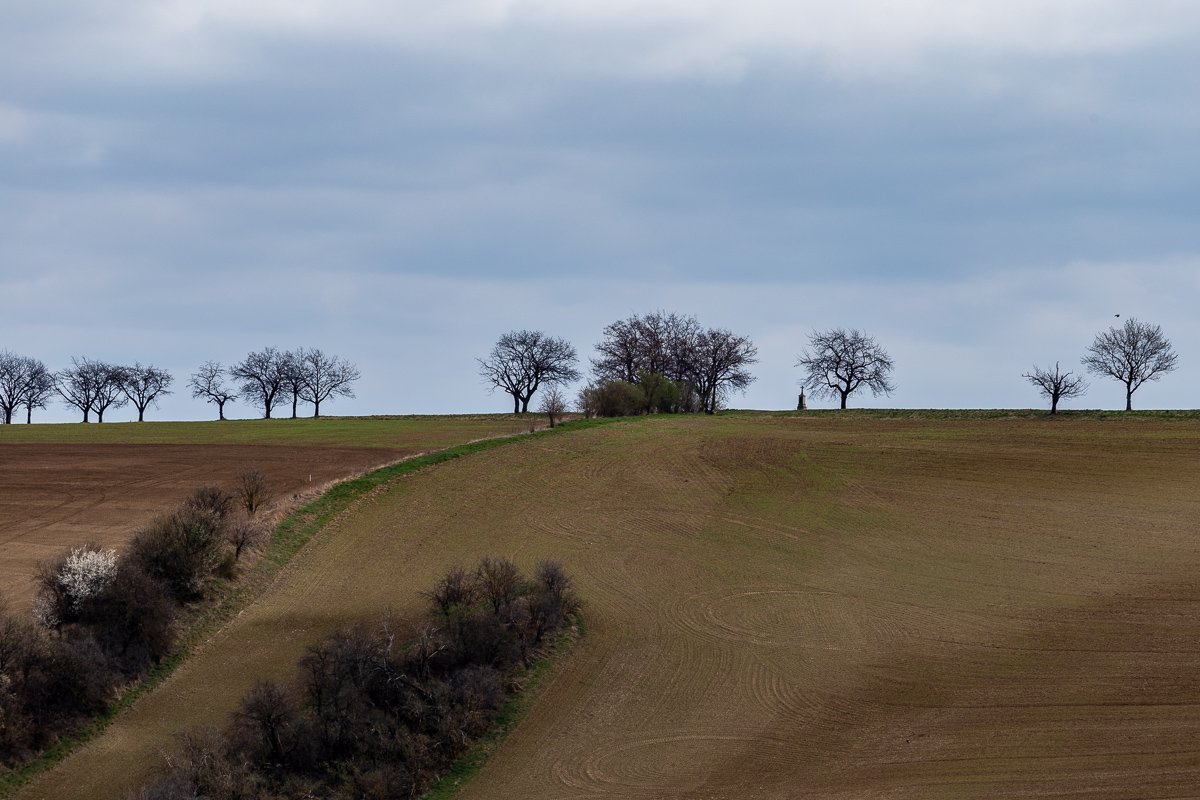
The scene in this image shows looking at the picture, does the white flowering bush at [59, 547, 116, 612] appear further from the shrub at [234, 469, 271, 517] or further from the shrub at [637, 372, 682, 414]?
the shrub at [637, 372, 682, 414]

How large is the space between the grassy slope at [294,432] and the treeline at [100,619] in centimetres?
2712

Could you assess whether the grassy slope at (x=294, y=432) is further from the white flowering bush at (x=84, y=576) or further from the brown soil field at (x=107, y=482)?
the white flowering bush at (x=84, y=576)

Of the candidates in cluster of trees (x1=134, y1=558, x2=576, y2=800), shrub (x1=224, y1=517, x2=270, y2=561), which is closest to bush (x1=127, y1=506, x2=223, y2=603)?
shrub (x1=224, y1=517, x2=270, y2=561)

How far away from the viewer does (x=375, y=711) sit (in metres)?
23.9

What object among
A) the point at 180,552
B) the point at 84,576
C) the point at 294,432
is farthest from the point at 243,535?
the point at 294,432

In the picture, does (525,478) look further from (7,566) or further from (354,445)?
(354,445)

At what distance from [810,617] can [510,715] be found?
8.91 m

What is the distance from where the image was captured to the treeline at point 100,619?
79.1 feet

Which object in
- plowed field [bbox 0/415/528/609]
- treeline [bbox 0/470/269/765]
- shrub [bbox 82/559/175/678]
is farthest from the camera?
plowed field [bbox 0/415/528/609]

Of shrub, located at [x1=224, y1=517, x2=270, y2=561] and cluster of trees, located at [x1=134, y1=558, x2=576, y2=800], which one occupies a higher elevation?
shrub, located at [x1=224, y1=517, x2=270, y2=561]

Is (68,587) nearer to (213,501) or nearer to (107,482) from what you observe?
(213,501)

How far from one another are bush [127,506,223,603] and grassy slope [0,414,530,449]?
1065 inches

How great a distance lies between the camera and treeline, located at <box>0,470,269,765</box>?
79.1 ft

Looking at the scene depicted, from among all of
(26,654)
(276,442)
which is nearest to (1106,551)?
(26,654)
